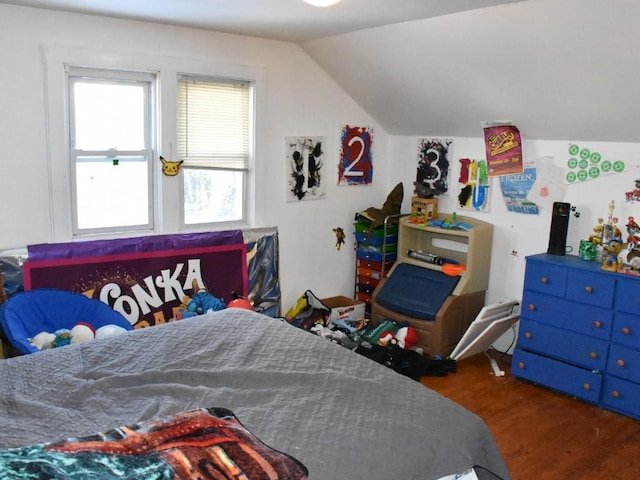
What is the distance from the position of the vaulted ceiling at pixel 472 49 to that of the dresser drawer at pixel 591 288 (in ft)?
2.87

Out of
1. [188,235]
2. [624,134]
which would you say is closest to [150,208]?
[188,235]

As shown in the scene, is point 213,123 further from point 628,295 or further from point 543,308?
point 628,295

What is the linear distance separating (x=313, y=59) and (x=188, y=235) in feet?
5.45

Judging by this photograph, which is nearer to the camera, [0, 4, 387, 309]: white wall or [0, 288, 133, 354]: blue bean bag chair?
[0, 288, 133, 354]: blue bean bag chair

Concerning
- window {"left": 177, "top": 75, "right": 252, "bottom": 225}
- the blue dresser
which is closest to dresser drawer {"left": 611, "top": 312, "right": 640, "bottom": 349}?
the blue dresser

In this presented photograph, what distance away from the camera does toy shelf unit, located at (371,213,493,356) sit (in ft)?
13.8

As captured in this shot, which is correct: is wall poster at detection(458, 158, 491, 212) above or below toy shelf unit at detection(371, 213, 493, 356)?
above

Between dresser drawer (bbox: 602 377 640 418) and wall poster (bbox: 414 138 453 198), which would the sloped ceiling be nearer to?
wall poster (bbox: 414 138 453 198)

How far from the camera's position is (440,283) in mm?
4352

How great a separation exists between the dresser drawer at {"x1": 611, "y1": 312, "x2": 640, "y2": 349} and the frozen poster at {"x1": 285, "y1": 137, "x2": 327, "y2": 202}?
231cm

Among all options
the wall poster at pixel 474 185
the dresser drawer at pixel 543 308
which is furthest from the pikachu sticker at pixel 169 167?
the dresser drawer at pixel 543 308

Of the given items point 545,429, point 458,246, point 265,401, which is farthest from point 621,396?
point 265,401

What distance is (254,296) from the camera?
4.34m

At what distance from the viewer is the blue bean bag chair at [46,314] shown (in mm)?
3016
